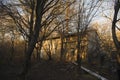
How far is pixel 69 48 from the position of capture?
4291 centimetres

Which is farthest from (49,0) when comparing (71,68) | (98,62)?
(98,62)

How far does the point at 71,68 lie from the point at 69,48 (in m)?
16.4

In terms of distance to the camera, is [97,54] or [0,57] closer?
[0,57]

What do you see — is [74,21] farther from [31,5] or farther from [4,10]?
[4,10]

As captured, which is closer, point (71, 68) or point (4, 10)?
point (4, 10)

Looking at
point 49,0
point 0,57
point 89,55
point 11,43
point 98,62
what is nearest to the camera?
point 49,0

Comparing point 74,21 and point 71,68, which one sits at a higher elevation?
point 74,21

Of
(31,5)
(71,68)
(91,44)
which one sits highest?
(31,5)

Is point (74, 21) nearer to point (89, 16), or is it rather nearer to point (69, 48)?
point (89, 16)

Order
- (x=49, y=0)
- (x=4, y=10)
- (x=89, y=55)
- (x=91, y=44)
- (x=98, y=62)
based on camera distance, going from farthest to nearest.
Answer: (x=91, y=44) → (x=89, y=55) → (x=98, y=62) → (x=49, y=0) → (x=4, y=10)

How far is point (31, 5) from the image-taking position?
65.2 feet

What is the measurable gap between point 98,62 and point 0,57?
1494 centimetres

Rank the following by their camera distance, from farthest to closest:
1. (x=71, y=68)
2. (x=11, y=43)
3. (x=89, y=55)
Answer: (x=11, y=43)
(x=89, y=55)
(x=71, y=68)

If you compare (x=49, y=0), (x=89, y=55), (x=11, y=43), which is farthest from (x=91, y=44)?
(x=49, y=0)
